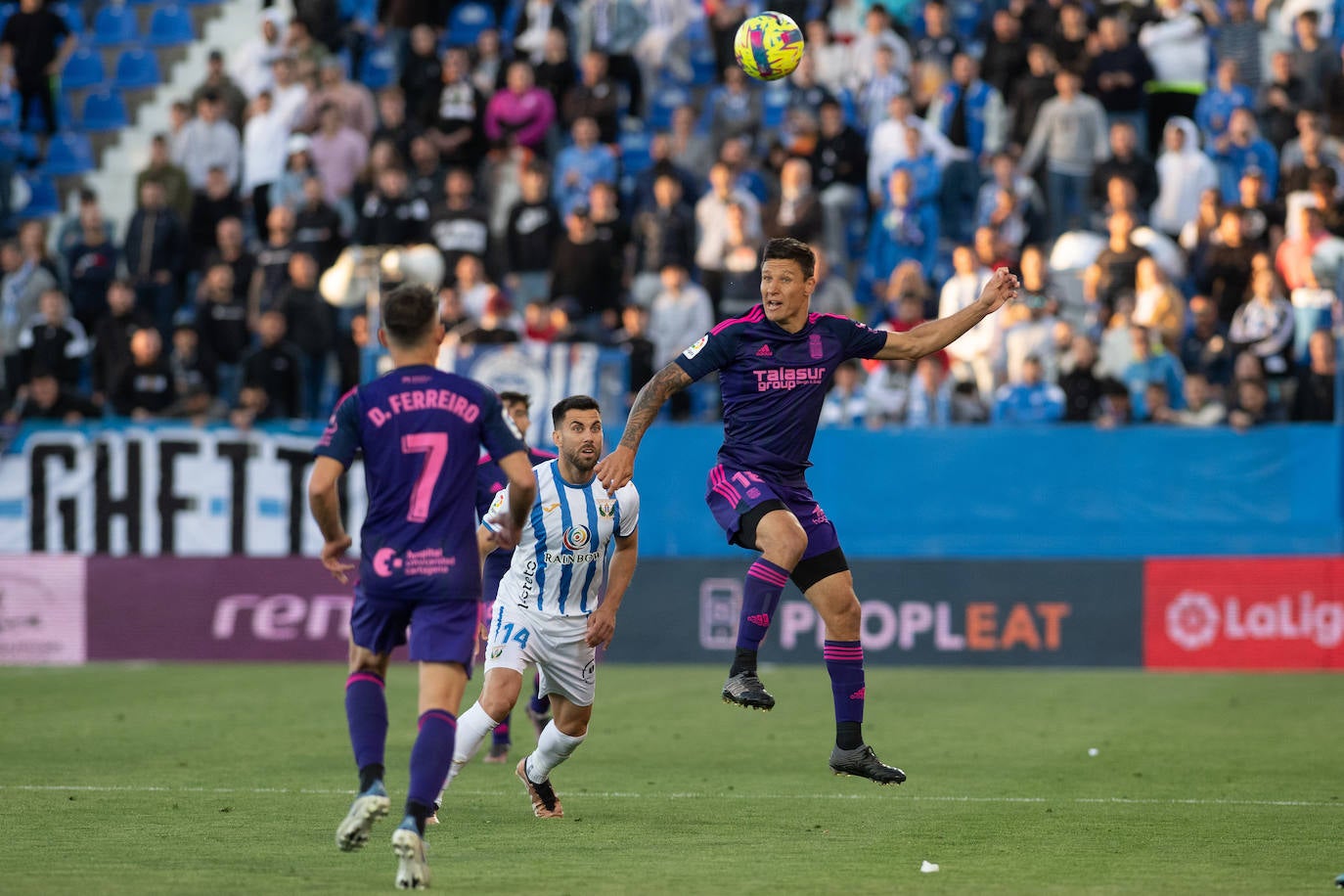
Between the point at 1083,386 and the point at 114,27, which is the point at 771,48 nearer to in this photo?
the point at 1083,386

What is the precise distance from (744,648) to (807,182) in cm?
1211

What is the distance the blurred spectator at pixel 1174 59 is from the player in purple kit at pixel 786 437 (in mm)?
13455

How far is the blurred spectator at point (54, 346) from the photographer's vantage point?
21.3 meters

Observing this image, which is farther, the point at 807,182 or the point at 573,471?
the point at 807,182

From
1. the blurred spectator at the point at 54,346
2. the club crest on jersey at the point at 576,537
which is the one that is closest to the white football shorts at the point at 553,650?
the club crest on jersey at the point at 576,537

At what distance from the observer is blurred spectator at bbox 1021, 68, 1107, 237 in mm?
21531

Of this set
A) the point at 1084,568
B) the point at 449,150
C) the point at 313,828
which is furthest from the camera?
the point at 449,150

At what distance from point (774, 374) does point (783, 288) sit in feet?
1.46

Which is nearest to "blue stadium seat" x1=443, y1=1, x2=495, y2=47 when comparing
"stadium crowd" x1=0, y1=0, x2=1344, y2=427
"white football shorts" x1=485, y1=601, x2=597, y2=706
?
"stadium crowd" x1=0, y1=0, x2=1344, y2=427

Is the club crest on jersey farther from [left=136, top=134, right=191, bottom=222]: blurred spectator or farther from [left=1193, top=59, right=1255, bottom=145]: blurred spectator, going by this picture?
[left=136, top=134, right=191, bottom=222]: blurred spectator

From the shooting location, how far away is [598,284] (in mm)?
20984

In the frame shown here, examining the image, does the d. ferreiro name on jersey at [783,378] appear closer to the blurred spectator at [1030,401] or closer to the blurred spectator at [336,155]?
the blurred spectator at [1030,401]

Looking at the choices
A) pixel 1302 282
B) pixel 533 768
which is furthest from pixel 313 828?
pixel 1302 282

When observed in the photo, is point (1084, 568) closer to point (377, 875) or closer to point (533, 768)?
point (533, 768)
